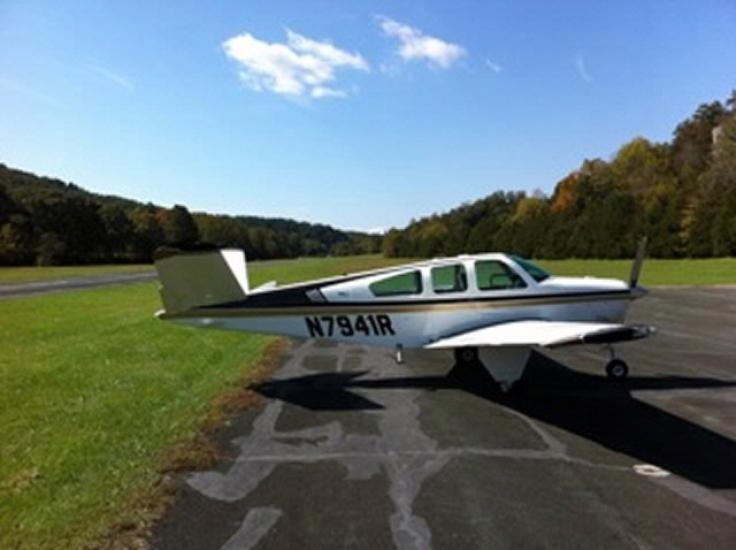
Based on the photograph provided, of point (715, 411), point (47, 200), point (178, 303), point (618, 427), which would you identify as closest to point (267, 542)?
point (618, 427)

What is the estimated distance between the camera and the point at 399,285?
1135 cm

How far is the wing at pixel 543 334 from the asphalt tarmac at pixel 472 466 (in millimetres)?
881

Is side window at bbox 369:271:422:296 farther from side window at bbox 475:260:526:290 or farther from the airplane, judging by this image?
side window at bbox 475:260:526:290

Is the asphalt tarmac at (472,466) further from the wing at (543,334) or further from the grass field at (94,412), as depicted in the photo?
the wing at (543,334)

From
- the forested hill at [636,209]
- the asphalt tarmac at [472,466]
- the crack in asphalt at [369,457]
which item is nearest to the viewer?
the asphalt tarmac at [472,466]

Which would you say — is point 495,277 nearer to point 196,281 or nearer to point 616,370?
point 616,370

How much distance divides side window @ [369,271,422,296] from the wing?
40.4 inches

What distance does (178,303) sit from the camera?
1068 cm

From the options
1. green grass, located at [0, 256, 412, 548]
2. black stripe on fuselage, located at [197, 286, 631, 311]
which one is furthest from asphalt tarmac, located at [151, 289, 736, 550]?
black stripe on fuselage, located at [197, 286, 631, 311]

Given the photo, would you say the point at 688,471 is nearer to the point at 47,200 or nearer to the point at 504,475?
the point at 504,475

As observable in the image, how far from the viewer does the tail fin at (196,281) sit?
10445mm

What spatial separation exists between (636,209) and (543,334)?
82275 mm

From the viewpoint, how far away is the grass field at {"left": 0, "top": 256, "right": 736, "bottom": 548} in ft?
18.6

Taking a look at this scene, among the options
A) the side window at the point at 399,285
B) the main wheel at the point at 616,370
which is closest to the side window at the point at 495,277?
the side window at the point at 399,285
